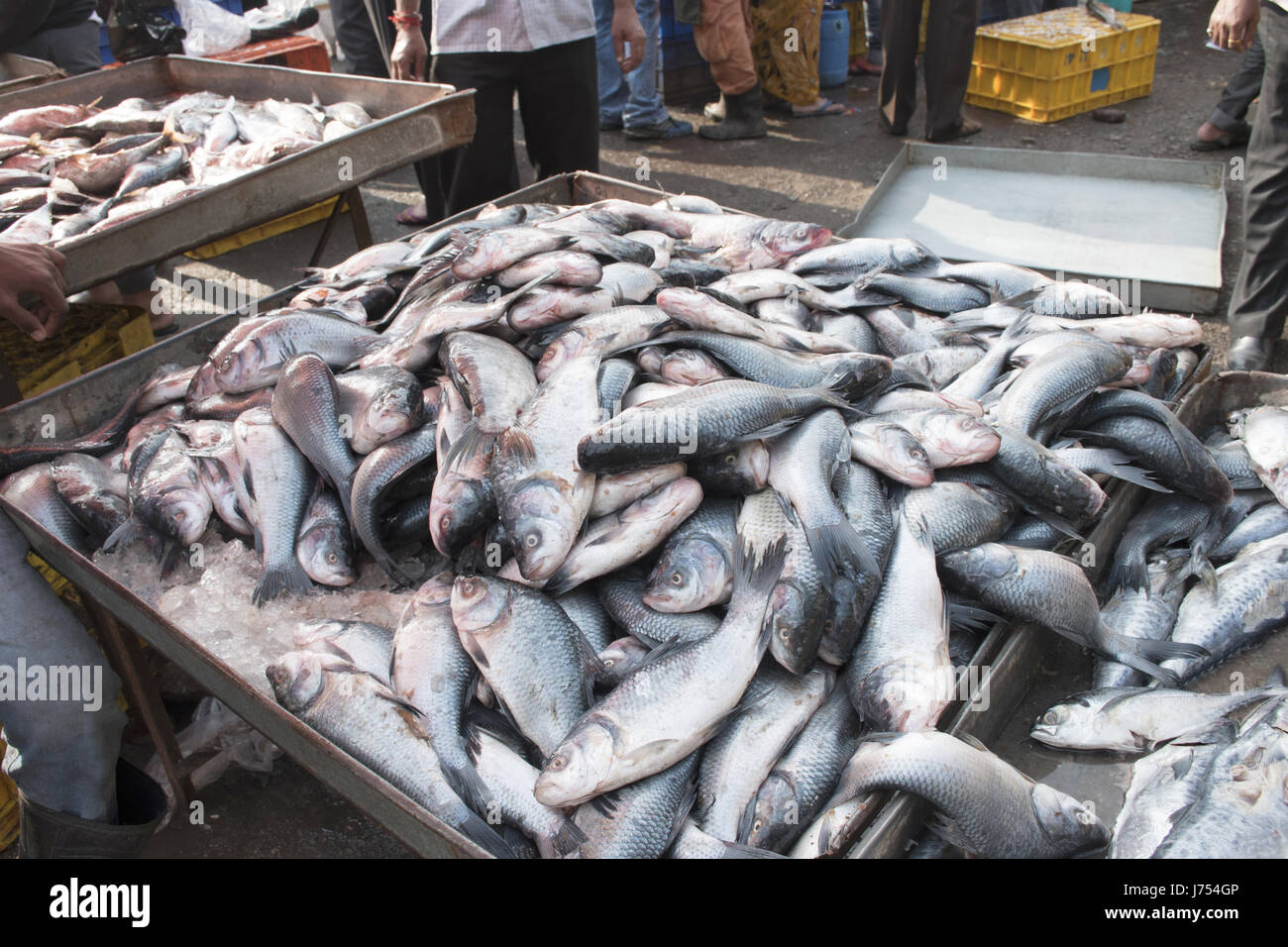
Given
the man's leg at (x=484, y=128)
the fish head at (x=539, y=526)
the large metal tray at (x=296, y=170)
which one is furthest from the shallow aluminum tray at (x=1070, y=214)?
the fish head at (x=539, y=526)

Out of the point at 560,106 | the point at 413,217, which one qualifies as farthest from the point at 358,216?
the point at 413,217

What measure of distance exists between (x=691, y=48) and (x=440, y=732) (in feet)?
29.0

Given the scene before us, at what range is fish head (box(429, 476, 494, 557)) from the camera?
6.79 ft

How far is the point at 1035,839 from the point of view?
169cm

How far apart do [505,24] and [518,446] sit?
125 inches

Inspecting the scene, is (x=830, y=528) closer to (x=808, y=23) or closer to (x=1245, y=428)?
(x=1245, y=428)

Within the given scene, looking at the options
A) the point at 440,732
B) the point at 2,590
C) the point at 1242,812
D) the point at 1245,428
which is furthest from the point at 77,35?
the point at 1242,812

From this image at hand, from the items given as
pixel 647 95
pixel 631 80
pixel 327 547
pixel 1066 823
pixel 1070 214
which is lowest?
pixel 1066 823

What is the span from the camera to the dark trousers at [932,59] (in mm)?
7177

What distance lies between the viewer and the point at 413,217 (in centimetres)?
703

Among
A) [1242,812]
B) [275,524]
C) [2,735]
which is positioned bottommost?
[2,735]

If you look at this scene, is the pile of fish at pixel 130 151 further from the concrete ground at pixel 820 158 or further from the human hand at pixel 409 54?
the concrete ground at pixel 820 158

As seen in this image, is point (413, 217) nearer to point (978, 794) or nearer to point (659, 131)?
point (659, 131)

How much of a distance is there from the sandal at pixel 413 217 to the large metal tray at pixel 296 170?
5.33ft
